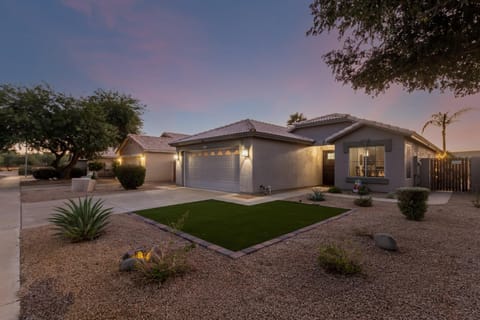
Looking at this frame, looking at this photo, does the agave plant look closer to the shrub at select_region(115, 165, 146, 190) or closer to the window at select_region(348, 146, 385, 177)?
the shrub at select_region(115, 165, 146, 190)

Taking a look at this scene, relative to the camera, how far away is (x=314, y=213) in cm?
642

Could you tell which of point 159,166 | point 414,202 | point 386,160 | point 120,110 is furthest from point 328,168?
point 120,110

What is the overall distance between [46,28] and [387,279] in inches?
657

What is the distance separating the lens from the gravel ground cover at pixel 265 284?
83.8 inches

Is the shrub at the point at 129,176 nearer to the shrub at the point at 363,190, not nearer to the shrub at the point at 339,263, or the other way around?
the shrub at the point at 339,263

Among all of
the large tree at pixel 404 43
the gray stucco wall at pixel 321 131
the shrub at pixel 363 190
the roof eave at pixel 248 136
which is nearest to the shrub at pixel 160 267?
the large tree at pixel 404 43

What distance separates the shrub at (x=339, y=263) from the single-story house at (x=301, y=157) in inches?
274

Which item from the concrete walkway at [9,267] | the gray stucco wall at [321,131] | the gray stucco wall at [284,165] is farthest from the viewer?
the gray stucco wall at [321,131]

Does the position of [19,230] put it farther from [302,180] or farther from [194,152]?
[302,180]

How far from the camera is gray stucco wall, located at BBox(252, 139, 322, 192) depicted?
10219 mm

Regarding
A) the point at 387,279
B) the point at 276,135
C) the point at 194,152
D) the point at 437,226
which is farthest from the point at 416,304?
the point at 194,152

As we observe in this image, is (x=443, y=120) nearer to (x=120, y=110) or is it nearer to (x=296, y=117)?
(x=296, y=117)

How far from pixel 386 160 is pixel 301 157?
14.1ft

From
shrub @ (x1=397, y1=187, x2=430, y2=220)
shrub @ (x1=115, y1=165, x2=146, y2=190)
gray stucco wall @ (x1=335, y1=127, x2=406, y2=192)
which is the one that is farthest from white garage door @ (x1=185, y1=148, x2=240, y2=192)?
shrub @ (x1=397, y1=187, x2=430, y2=220)
